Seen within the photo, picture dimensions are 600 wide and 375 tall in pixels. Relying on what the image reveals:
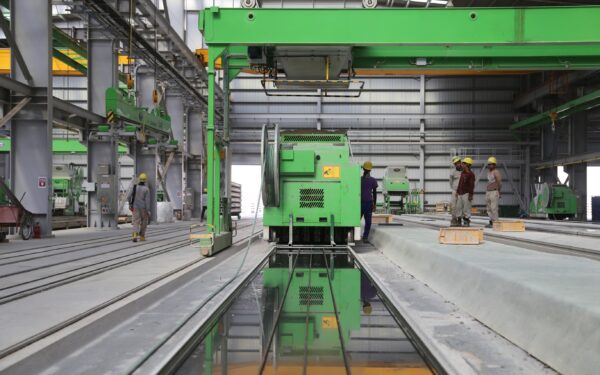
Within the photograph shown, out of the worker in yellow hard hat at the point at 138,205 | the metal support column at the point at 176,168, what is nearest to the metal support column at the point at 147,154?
the metal support column at the point at 176,168

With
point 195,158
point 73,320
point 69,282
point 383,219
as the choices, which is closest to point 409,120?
point 195,158

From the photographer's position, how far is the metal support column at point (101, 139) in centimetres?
1584

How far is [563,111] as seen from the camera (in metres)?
25.4

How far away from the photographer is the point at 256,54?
9.18m

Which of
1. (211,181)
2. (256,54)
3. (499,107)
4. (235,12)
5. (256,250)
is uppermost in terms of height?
(499,107)

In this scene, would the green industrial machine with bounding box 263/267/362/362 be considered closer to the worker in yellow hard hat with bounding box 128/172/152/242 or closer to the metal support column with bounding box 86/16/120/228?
the worker in yellow hard hat with bounding box 128/172/152/242

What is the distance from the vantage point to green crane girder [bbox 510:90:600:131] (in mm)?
22406

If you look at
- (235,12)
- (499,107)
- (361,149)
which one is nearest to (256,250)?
(235,12)

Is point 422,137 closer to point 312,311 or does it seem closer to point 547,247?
point 547,247

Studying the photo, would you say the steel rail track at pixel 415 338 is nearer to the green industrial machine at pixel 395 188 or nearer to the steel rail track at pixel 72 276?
the steel rail track at pixel 72 276

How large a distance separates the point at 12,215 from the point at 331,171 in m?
6.79

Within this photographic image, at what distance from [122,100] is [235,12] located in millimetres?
7957

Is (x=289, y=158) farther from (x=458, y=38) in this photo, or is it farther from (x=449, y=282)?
(x=449, y=282)

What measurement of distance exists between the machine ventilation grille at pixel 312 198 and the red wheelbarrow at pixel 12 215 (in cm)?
618
